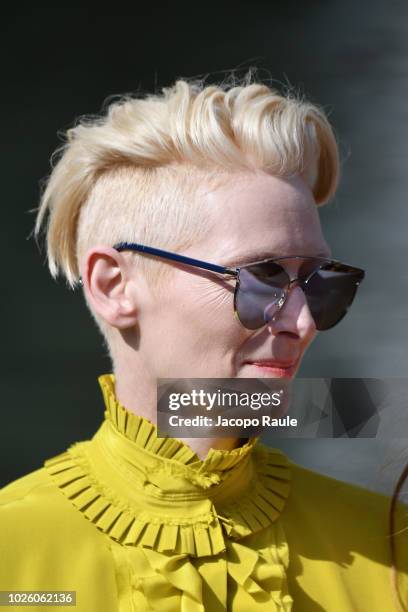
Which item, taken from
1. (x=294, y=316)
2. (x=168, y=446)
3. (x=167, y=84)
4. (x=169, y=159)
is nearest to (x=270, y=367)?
(x=294, y=316)

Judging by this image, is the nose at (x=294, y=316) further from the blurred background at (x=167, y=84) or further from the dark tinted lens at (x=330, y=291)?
the blurred background at (x=167, y=84)

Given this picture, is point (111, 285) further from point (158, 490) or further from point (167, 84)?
point (167, 84)

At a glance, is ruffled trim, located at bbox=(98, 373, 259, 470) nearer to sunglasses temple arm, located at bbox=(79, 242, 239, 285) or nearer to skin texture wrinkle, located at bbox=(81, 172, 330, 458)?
skin texture wrinkle, located at bbox=(81, 172, 330, 458)

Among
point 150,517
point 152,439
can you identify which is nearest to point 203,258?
point 152,439

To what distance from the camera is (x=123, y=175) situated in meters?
1.65

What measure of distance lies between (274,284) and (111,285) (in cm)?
26

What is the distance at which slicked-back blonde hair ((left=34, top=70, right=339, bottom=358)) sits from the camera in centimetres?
160

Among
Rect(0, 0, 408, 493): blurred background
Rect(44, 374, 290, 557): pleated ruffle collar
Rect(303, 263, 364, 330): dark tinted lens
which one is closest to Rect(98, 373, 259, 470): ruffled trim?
Rect(44, 374, 290, 557): pleated ruffle collar

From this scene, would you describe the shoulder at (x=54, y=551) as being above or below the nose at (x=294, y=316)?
below

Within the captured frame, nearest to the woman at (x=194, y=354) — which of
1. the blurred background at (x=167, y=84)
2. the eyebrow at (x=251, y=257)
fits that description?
the eyebrow at (x=251, y=257)

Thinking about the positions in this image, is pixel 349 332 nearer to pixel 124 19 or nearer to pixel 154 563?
pixel 124 19

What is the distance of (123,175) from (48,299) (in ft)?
3.92

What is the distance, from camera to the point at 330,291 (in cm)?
164

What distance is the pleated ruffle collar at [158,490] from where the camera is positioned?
1.54 meters
